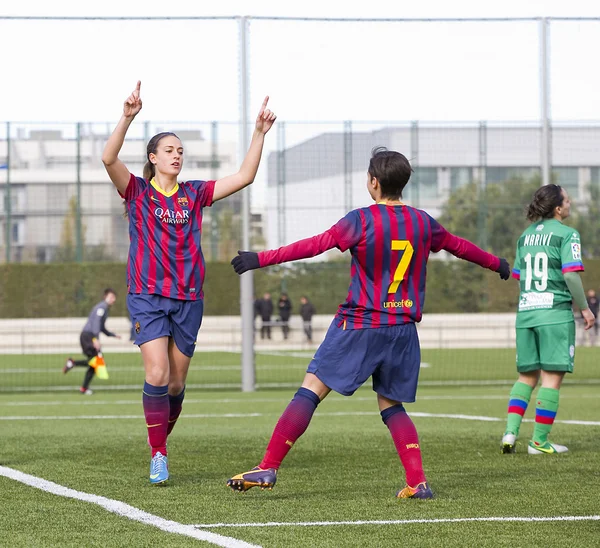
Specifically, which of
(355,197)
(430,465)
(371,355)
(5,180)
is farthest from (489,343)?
(371,355)

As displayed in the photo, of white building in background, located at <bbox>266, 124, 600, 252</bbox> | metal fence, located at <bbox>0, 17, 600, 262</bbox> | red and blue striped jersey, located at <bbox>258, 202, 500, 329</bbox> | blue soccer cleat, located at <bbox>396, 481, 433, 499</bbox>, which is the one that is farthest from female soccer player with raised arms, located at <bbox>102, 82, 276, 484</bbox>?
white building in background, located at <bbox>266, 124, 600, 252</bbox>

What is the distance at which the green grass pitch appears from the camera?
501 cm

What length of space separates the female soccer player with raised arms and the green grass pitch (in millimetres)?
505

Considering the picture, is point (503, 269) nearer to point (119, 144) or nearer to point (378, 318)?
point (378, 318)

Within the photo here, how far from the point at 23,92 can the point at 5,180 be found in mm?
8771

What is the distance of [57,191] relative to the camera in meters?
24.1

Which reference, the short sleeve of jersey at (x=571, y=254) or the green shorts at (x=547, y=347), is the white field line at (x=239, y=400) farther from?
the short sleeve of jersey at (x=571, y=254)

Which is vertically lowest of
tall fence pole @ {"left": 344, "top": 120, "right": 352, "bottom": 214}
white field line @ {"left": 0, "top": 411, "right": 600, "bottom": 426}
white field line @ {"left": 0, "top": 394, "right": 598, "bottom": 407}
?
white field line @ {"left": 0, "top": 394, "right": 598, "bottom": 407}

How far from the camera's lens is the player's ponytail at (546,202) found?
8430 mm

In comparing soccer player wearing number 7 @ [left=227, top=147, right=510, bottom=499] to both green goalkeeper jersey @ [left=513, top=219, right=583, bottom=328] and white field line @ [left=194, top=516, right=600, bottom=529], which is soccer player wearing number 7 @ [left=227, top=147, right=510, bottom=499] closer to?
white field line @ [left=194, top=516, right=600, bottom=529]

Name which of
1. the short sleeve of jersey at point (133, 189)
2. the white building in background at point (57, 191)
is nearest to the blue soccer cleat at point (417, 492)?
the short sleeve of jersey at point (133, 189)

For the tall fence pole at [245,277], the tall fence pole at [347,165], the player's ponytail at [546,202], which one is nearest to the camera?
the player's ponytail at [546,202]

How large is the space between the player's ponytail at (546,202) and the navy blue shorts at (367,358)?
268 centimetres

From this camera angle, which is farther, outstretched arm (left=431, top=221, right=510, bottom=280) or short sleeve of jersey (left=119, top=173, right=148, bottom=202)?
short sleeve of jersey (left=119, top=173, right=148, bottom=202)
